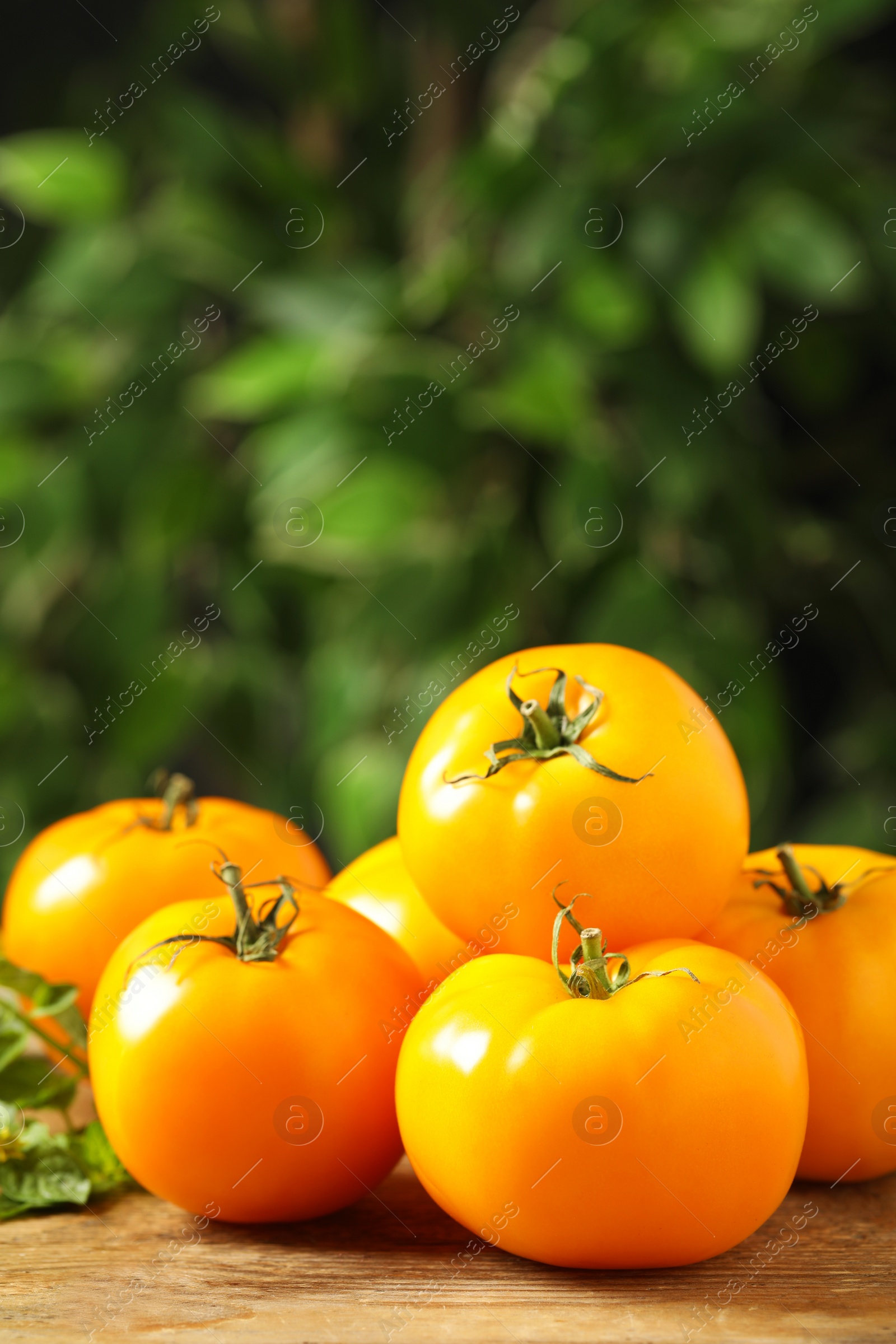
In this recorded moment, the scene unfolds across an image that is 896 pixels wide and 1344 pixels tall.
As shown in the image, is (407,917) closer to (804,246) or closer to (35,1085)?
(35,1085)

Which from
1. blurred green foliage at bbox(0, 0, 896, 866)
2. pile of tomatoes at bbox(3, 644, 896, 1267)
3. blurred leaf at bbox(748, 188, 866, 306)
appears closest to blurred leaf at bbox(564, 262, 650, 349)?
blurred green foliage at bbox(0, 0, 896, 866)

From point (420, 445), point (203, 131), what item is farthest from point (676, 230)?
point (203, 131)

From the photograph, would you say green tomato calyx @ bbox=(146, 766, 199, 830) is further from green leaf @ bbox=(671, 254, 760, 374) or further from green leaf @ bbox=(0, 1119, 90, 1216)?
green leaf @ bbox=(671, 254, 760, 374)

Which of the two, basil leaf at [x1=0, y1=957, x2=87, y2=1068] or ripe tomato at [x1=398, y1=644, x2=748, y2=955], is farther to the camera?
basil leaf at [x1=0, y1=957, x2=87, y2=1068]

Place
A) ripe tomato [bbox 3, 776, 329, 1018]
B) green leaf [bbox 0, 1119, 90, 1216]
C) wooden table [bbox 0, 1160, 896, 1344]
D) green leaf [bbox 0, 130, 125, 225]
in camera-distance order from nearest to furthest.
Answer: wooden table [bbox 0, 1160, 896, 1344] → green leaf [bbox 0, 1119, 90, 1216] → ripe tomato [bbox 3, 776, 329, 1018] → green leaf [bbox 0, 130, 125, 225]

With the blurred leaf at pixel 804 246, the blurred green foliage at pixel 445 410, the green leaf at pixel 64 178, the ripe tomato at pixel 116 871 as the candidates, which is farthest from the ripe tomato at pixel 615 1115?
the green leaf at pixel 64 178

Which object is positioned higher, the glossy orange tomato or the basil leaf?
the basil leaf

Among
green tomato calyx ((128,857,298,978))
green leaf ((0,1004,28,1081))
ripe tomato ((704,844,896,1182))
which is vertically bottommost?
ripe tomato ((704,844,896,1182))
